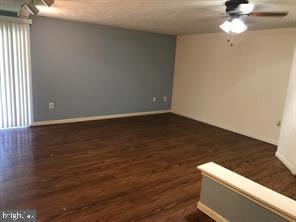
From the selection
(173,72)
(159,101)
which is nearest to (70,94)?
(159,101)

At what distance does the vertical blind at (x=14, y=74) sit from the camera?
173 inches

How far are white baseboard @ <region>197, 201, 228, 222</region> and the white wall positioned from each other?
297 cm

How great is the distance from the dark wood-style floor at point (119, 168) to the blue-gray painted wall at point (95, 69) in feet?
2.02

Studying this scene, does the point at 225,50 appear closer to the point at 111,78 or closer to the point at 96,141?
the point at 111,78

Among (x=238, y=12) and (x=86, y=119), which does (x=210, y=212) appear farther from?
(x=86, y=119)

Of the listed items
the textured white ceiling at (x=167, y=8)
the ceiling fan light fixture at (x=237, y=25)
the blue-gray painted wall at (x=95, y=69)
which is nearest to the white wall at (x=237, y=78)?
the textured white ceiling at (x=167, y=8)

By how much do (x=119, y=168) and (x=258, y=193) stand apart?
186cm

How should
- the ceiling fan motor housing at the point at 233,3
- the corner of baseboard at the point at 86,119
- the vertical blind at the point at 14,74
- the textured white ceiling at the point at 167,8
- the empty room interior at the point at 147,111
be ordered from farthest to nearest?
the corner of baseboard at the point at 86,119, the vertical blind at the point at 14,74, the textured white ceiling at the point at 167,8, the ceiling fan motor housing at the point at 233,3, the empty room interior at the point at 147,111

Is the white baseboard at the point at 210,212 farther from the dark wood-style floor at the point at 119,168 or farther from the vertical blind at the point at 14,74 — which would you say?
the vertical blind at the point at 14,74

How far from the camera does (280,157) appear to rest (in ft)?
12.8

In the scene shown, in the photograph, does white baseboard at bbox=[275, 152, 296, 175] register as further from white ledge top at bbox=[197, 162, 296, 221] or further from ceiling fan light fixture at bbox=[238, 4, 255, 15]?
ceiling fan light fixture at bbox=[238, 4, 255, 15]

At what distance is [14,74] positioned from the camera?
4.55 metres

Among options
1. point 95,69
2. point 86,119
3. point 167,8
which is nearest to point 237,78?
point 167,8

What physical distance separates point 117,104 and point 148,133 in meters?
1.48
